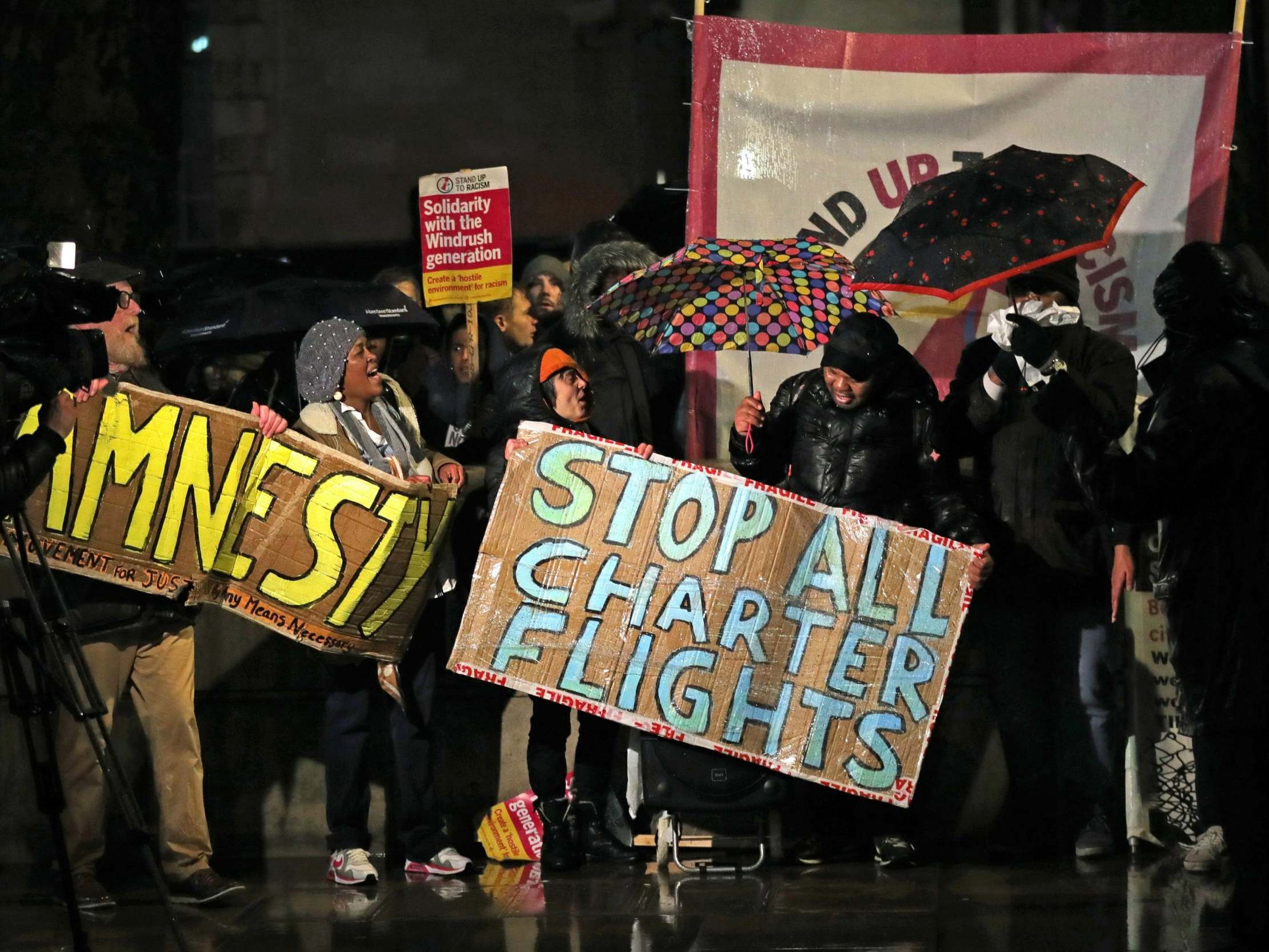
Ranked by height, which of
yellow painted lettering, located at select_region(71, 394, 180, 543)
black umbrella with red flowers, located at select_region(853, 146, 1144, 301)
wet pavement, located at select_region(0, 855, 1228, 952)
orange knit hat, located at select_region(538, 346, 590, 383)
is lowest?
wet pavement, located at select_region(0, 855, 1228, 952)

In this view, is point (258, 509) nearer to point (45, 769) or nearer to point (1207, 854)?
point (45, 769)

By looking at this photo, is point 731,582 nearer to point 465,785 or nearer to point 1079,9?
point 465,785

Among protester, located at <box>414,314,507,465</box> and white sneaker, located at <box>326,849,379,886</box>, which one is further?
protester, located at <box>414,314,507,465</box>

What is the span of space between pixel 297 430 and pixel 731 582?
1.86 meters

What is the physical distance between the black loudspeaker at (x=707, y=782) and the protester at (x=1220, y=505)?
221cm

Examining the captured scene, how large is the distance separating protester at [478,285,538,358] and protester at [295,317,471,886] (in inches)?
66.7

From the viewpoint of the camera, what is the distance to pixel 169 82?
10.5 m

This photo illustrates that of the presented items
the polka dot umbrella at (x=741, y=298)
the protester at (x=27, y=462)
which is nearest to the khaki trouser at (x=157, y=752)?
the protester at (x=27, y=462)

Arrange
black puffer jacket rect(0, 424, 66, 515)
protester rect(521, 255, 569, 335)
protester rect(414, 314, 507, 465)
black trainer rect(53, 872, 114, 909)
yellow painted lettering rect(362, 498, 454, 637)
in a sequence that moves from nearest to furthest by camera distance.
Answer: black puffer jacket rect(0, 424, 66, 515), black trainer rect(53, 872, 114, 909), yellow painted lettering rect(362, 498, 454, 637), protester rect(414, 314, 507, 465), protester rect(521, 255, 569, 335)

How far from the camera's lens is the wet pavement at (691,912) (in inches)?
241

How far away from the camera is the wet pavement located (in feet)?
20.1

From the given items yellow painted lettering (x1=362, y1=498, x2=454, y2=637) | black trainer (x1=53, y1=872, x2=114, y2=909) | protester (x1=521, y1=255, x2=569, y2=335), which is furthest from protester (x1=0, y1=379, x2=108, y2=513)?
protester (x1=521, y1=255, x2=569, y2=335)

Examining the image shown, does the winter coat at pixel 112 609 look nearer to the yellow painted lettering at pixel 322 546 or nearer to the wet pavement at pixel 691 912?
the yellow painted lettering at pixel 322 546

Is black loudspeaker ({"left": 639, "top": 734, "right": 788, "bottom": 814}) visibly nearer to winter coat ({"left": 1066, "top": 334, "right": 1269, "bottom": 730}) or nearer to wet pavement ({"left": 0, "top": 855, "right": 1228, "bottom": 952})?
wet pavement ({"left": 0, "top": 855, "right": 1228, "bottom": 952})
